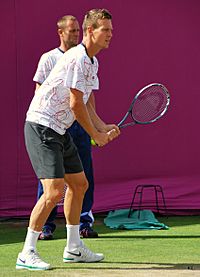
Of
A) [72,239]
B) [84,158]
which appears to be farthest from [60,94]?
[84,158]

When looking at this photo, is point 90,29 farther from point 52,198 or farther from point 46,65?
point 46,65

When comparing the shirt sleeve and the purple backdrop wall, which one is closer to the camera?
the shirt sleeve

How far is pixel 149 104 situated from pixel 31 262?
166 cm

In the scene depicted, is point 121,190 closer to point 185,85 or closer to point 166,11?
point 185,85

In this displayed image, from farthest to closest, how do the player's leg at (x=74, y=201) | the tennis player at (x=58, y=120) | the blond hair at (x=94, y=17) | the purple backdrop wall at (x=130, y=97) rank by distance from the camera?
the purple backdrop wall at (x=130, y=97), the player's leg at (x=74, y=201), the blond hair at (x=94, y=17), the tennis player at (x=58, y=120)

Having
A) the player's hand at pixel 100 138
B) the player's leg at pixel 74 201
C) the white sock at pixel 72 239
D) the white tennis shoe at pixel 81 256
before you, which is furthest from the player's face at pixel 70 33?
the white tennis shoe at pixel 81 256

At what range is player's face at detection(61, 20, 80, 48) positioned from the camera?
6675mm

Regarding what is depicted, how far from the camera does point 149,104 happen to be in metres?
6.35

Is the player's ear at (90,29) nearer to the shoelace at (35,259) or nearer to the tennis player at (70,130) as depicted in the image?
the tennis player at (70,130)

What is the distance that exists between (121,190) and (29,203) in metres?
0.94

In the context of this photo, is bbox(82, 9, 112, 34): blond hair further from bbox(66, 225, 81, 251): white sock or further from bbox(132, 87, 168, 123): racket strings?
bbox(66, 225, 81, 251): white sock

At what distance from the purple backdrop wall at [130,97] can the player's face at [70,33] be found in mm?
1556

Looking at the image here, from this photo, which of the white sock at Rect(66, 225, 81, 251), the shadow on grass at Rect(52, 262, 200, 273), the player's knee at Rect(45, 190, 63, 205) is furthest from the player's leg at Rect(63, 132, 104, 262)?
the player's knee at Rect(45, 190, 63, 205)

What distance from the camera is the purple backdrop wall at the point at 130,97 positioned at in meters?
8.23
